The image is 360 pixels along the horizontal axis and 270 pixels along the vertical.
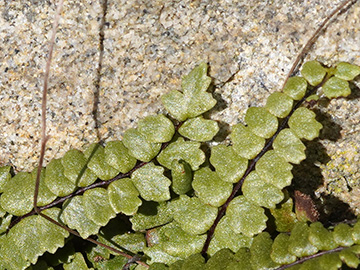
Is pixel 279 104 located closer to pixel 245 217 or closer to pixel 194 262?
pixel 245 217

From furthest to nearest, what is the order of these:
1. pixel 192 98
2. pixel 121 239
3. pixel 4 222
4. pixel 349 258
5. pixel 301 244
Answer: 1. pixel 121 239
2. pixel 4 222
3. pixel 192 98
4. pixel 301 244
5. pixel 349 258

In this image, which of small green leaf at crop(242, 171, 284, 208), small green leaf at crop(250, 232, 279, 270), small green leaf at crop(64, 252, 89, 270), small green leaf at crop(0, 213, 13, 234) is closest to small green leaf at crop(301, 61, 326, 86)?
small green leaf at crop(242, 171, 284, 208)

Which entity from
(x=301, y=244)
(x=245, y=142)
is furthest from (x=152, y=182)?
(x=301, y=244)

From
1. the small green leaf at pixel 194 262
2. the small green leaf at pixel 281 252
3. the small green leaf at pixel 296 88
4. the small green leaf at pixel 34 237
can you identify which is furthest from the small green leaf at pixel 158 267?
the small green leaf at pixel 296 88

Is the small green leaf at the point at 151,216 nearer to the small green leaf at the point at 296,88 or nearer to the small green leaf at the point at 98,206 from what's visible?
the small green leaf at the point at 98,206

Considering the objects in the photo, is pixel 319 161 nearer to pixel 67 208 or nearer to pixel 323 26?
pixel 323 26

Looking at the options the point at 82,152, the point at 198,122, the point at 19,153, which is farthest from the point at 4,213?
the point at 198,122
